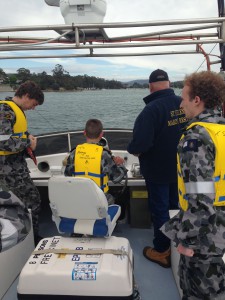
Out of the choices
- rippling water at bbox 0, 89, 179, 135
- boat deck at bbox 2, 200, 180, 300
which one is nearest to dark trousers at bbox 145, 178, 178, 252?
boat deck at bbox 2, 200, 180, 300

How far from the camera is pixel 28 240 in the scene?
2822mm

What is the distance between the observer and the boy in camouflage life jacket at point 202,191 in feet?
4.76

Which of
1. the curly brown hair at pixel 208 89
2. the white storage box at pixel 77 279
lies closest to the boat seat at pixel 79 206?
the white storage box at pixel 77 279

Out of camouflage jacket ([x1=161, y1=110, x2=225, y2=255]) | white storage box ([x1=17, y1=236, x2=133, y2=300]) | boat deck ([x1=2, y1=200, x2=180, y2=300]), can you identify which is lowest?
boat deck ([x1=2, y1=200, x2=180, y2=300])

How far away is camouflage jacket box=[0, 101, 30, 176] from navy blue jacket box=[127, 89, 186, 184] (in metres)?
1.11

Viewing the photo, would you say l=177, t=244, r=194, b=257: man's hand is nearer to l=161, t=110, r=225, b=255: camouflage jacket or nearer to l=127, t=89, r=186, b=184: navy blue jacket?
l=161, t=110, r=225, b=255: camouflage jacket

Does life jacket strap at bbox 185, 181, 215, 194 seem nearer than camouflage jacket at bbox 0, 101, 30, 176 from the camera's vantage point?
Yes

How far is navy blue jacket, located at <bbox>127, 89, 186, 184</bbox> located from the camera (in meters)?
2.45

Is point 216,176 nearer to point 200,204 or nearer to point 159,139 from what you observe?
point 200,204

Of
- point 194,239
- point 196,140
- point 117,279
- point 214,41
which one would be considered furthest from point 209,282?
point 214,41

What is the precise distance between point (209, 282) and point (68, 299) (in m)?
0.85

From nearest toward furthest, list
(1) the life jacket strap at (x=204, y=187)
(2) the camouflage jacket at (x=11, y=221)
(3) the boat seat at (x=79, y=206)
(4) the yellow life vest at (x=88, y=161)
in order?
(2) the camouflage jacket at (x=11, y=221)
(1) the life jacket strap at (x=204, y=187)
(3) the boat seat at (x=79, y=206)
(4) the yellow life vest at (x=88, y=161)

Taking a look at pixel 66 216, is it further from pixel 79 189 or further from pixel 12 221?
pixel 12 221

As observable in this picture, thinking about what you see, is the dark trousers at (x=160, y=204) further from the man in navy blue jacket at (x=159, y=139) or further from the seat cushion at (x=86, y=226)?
the seat cushion at (x=86, y=226)
